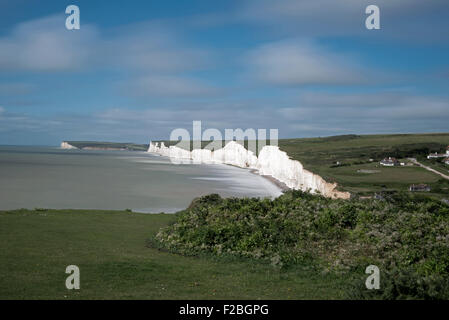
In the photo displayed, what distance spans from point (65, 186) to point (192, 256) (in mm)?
51166

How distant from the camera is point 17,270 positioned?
38.5 feet

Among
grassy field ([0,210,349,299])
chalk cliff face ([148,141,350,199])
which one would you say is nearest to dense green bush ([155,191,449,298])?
grassy field ([0,210,349,299])

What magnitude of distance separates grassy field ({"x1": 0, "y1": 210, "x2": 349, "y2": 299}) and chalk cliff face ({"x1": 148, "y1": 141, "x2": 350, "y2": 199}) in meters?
12.2

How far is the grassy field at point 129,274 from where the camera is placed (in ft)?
33.6

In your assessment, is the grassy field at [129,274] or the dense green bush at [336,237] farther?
the dense green bush at [336,237]

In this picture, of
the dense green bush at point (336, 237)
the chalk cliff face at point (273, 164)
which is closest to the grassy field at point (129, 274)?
the dense green bush at point (336, 237)

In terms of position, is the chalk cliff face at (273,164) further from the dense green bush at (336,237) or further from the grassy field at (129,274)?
the grassy field at (129,274)

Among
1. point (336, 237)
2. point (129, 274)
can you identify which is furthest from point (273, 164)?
point (129, 274)

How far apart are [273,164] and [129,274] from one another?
8340 cm

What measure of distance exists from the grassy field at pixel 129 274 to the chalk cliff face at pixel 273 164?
39.9 ft

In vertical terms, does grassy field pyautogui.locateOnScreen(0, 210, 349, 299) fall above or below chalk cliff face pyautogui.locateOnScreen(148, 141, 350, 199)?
below

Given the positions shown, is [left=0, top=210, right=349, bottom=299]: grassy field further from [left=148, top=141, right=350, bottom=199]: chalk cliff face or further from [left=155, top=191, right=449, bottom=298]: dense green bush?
[left=148, top=141, right=350, bottom=199]: chalk cliff face

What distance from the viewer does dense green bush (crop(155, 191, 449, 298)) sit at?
39.9 ft
